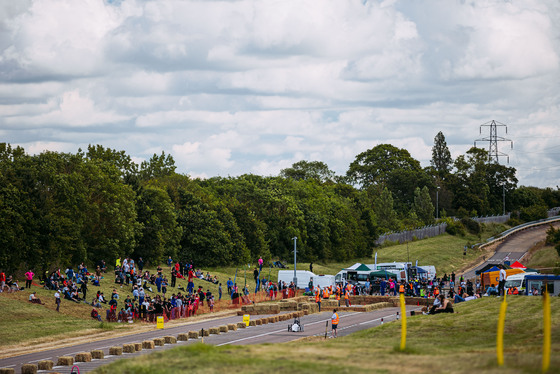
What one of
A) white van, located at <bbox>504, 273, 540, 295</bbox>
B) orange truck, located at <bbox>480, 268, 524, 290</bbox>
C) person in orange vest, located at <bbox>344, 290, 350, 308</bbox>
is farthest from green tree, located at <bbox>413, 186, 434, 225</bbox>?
white van, located at <bbox>504, 273, 540, 295</bbox>

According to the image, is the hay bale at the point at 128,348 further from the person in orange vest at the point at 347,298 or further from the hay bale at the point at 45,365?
the person in orange vest at the point at 347,298

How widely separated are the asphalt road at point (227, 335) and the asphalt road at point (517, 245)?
45870mm

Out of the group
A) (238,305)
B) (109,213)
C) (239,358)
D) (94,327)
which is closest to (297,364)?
(239,358)

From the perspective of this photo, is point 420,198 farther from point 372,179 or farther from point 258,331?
point 258,331

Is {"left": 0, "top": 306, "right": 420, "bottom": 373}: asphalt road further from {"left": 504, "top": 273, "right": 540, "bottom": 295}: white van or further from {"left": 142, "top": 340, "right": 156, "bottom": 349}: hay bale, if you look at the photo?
{"left": 504, "top": 273, "right": 540, "bottom": 295}: white van

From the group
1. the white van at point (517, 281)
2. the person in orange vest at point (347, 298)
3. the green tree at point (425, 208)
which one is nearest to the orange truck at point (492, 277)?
the white van at point (517, 281)

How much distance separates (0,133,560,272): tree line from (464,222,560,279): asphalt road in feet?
Result: 60.2

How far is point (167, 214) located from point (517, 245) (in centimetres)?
6845

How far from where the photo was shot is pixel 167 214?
76812 mm

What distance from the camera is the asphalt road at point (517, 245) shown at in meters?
104

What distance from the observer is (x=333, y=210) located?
4424 inches

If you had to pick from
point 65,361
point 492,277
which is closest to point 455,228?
point 492,277

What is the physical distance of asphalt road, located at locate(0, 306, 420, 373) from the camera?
32.7m

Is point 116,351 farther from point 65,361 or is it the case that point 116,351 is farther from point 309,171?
point 309,171
